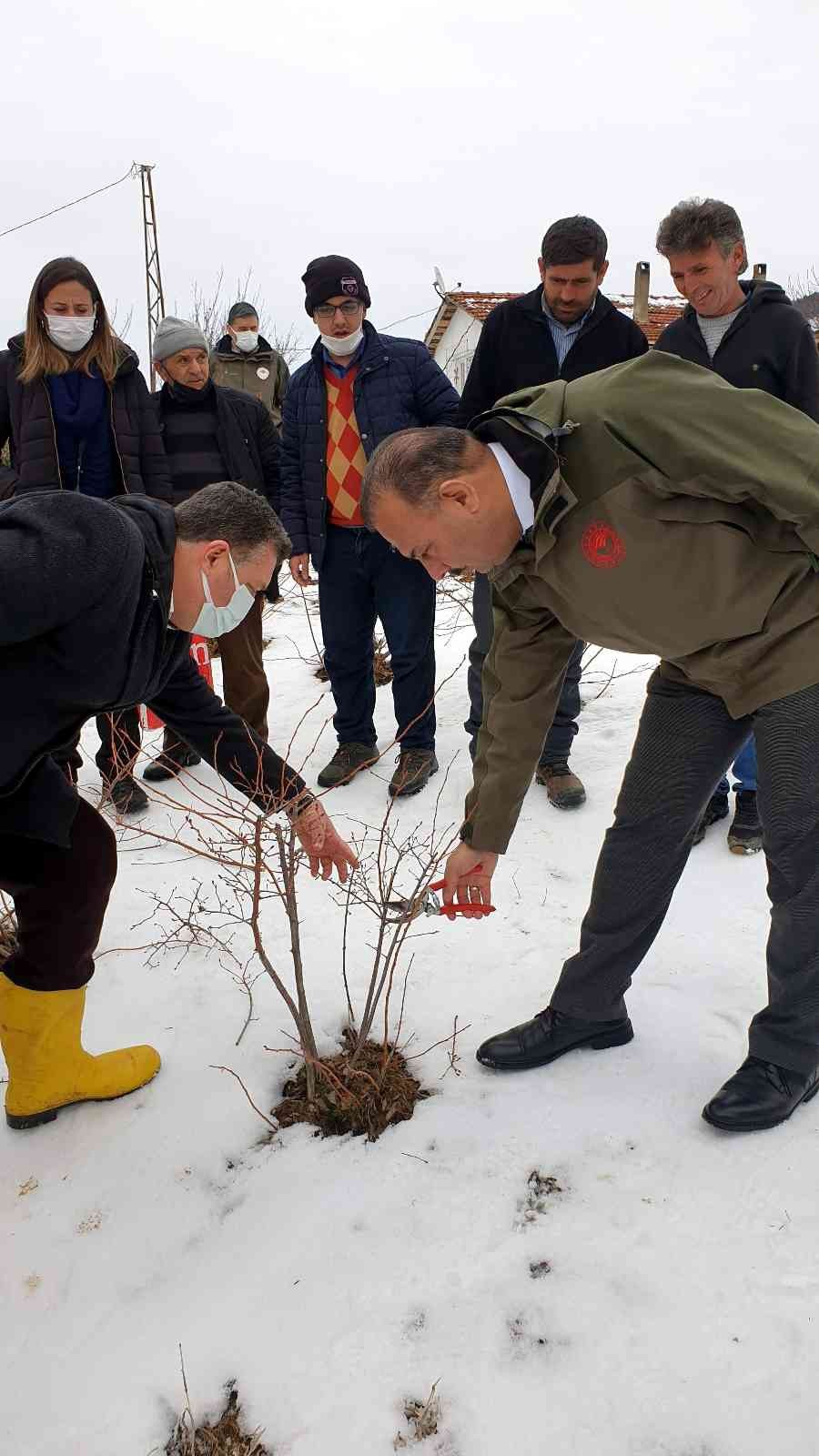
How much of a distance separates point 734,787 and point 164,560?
2.43m

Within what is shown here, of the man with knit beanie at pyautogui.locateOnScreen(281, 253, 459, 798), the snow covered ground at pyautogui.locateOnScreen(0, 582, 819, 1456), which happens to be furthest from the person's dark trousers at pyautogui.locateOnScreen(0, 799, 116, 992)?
the man with knit beanie at pyautogui.locateOnScreen(281, 253, 459, 798)

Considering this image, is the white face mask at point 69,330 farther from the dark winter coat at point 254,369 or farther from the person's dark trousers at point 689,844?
the dark winter coat at point 254,369

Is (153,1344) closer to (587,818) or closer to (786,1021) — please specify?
(786,1021)

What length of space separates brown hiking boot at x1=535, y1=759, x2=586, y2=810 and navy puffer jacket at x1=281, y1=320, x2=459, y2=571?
133 cm

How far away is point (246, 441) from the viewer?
4074 millimetres

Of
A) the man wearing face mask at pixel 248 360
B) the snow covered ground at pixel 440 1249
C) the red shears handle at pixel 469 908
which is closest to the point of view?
the snow covered ground at pixel 440 1249

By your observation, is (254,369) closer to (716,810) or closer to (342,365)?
(342,365)

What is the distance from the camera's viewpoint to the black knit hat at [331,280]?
3.55 m

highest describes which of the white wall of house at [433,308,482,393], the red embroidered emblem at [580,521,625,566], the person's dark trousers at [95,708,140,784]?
the white wall of house at [433,308,482,393]

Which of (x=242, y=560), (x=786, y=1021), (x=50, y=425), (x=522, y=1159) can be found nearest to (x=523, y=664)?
(x=242, y=560)

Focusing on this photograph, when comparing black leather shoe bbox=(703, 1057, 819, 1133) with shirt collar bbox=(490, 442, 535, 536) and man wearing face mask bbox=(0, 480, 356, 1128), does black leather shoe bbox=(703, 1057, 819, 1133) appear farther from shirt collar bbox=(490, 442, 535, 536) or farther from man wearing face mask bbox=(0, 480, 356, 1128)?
shirt collar bbox=(490, 442, 535, 536)

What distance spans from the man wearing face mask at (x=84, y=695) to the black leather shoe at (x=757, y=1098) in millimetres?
1037

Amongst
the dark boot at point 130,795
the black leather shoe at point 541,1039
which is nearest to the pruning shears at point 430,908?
the black leather shoe at point 541,1039

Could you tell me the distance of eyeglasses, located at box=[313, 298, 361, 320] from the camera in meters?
3.58
